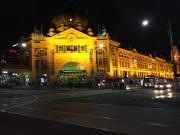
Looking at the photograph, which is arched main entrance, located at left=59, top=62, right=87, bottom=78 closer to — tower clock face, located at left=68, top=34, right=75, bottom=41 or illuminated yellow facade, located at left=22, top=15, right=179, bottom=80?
illuminated yellow facade, located at left=22, top=15, right=179, bottom=80

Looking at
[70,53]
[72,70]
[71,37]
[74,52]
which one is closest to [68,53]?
[70,53]

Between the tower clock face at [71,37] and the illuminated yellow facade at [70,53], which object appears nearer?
the illuminated yellow facade at [70,53]

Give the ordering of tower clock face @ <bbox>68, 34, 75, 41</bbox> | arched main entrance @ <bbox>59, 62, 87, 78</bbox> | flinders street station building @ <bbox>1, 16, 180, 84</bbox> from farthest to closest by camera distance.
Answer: arched main entrance @ <bbox>59, 62, 87, 78</bbox>, tower clock face @ <bbox>68, 34, 75, 41</bbox>, flinders street station building @ <bbox>1, 16, 180, 84</bbox>

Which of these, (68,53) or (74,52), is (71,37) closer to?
(74,52)

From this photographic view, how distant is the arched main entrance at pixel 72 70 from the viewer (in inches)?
3595

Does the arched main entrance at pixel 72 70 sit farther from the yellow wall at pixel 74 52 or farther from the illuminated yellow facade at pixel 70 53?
the yellow wall at pixel 74 52

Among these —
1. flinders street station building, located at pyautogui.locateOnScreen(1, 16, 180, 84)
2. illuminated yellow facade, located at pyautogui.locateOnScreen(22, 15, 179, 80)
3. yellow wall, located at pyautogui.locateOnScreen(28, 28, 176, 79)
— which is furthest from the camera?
yellow wall, located at pyautogui.locateOnScreen(28, 28, 176, 79)

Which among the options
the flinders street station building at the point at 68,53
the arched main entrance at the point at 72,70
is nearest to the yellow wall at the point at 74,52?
the flinders street station building at the point at 68,53

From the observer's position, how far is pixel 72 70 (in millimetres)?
92250

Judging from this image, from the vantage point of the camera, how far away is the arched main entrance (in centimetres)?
9131

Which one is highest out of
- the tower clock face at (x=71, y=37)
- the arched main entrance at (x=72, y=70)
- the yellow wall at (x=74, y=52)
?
the tower clock face at (x=71, y=37)

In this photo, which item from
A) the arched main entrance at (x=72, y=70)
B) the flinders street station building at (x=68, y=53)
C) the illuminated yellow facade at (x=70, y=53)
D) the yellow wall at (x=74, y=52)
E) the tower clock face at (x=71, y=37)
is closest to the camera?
the flinders street station building at (x=68, y=53)

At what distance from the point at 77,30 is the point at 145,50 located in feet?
211

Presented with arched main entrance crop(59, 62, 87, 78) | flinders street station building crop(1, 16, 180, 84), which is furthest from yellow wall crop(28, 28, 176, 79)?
arched main entrance crop(59, 62, 87, 78)
